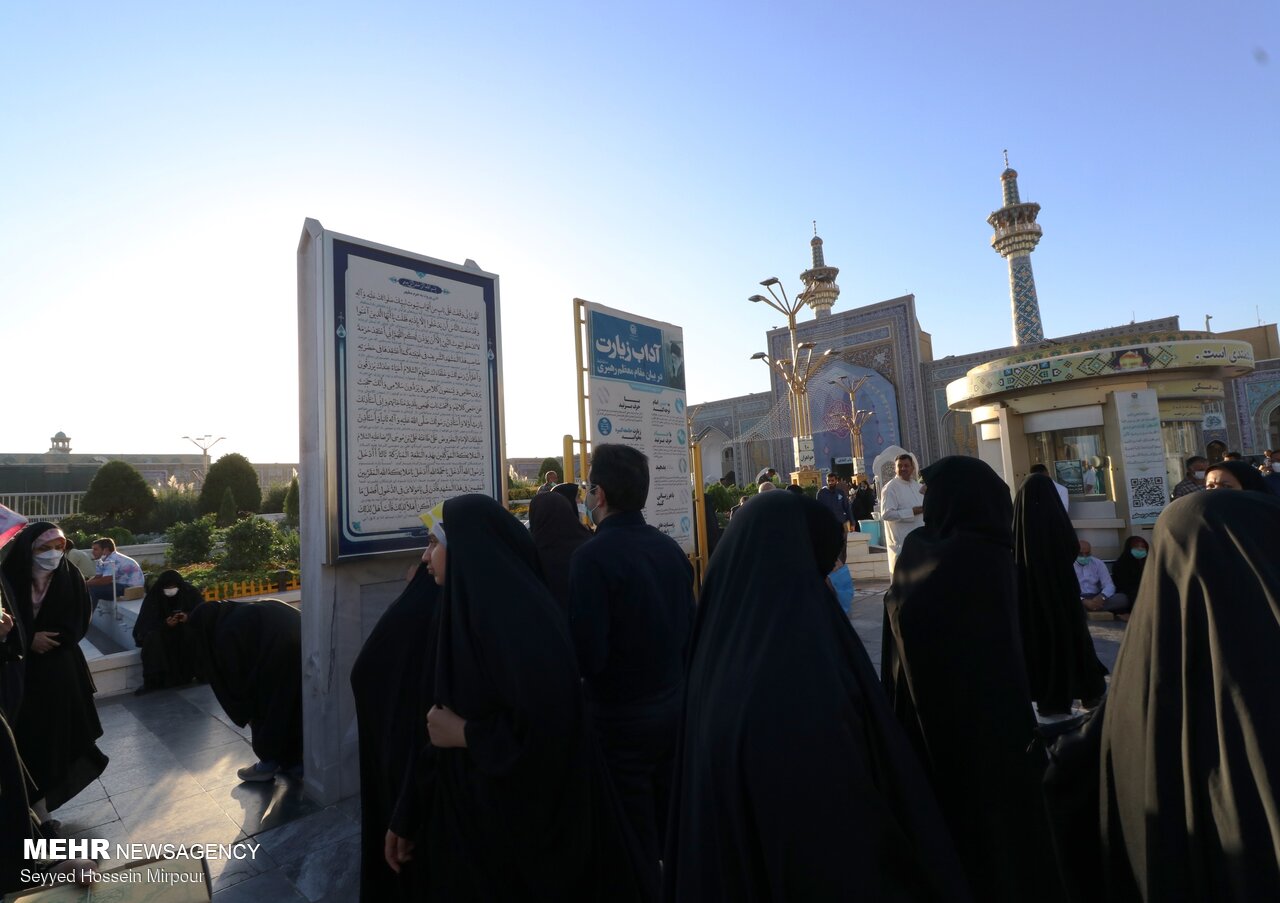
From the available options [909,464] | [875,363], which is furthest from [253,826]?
[875,363]

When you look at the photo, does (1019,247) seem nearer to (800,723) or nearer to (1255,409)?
(1255,409)

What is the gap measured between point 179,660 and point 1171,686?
224 inches

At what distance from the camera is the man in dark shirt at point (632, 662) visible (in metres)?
1.93

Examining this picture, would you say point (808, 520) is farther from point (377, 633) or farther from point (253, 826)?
point (253, 826)

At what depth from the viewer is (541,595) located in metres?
1.54

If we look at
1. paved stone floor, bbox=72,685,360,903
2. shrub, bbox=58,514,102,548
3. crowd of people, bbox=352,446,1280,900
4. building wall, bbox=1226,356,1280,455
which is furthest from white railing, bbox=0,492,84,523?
building wall, bbox=1226,356,1280,455

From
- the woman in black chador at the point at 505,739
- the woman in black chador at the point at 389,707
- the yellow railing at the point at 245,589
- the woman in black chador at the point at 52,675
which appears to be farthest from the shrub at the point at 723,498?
the woman in black chador at the point at 505,739

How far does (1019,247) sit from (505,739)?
23437 mm

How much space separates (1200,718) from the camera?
1.05 meters

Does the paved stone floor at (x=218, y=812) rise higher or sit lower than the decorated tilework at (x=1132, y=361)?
lower

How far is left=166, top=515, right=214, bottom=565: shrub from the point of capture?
9898mm

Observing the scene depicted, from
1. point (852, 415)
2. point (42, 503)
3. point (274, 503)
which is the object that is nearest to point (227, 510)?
point (274, 503)

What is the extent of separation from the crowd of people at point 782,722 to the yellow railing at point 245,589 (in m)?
4.66

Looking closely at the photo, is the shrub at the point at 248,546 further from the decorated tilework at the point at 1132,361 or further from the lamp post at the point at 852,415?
the lamp post at the point at 852,415
